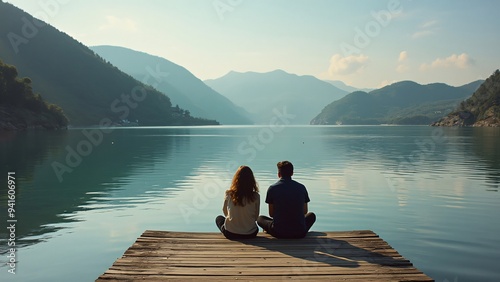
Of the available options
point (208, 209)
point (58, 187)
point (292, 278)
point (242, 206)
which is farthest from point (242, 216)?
point (58, 187)

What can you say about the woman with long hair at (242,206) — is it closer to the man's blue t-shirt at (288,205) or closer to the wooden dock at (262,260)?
the wooden dock at (262,260)

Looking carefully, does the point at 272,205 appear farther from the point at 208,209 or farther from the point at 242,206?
the point at 208,209

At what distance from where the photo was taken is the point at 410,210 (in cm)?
2577

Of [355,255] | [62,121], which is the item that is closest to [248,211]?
[355,255]

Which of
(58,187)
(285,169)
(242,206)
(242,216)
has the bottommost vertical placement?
(58,187)

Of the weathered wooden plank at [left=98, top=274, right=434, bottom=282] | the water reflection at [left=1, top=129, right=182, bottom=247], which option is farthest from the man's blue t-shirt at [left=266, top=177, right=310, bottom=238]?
the water reflection at [left=1, top=129, right=182, bottom=247]

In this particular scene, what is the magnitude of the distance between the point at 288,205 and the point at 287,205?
0.03 metres

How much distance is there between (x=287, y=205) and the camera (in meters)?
13.4

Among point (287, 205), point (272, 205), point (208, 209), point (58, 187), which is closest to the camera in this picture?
point (287, 205)

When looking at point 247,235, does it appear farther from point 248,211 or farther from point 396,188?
point 396,188

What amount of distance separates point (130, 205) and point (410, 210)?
55.9 ft

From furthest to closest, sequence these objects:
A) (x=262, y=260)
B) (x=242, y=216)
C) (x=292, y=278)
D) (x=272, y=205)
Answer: (x=242, y=216)
(x=272, y=205)
(x=262, y=260)
(x=292, y=278)

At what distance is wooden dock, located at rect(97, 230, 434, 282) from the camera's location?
10391 millimetres

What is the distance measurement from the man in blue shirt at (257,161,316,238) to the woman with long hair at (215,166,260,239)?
20.2 inches
